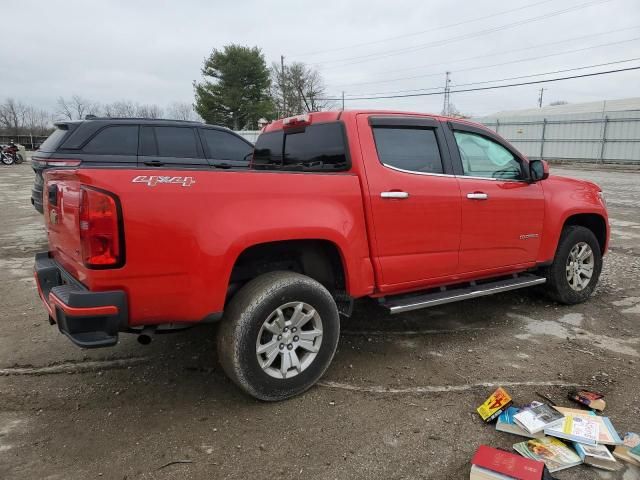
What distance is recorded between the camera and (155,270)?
2.63 metres

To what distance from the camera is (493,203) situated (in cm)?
416

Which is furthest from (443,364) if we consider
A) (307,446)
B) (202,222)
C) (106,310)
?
(106,310)

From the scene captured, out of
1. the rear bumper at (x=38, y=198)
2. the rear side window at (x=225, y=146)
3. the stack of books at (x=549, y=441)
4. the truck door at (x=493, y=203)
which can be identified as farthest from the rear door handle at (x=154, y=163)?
the stack of books at (x=549, y=441)

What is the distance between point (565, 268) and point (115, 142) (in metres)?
6.17

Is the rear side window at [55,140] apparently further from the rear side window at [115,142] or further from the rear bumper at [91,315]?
the rear bumper at [91,315]

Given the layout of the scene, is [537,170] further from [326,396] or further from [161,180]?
[161,180]

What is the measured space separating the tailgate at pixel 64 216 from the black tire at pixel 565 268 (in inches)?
170

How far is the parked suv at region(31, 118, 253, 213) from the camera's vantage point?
692 cm

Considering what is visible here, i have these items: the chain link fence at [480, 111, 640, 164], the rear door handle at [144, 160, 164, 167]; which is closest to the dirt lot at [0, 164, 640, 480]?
the rear door handle at [144, 160, 164, 167]

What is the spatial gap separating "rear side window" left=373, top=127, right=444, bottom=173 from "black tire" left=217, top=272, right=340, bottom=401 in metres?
1.19

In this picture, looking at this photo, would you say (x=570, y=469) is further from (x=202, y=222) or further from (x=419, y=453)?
(x=202, y=222)

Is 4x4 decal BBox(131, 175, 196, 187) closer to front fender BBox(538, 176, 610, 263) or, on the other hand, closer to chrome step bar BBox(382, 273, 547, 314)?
chrome step bar BBox(382, 273, 547, 314)

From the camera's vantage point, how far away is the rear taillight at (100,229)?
97.6 inches

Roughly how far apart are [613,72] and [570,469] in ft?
101
